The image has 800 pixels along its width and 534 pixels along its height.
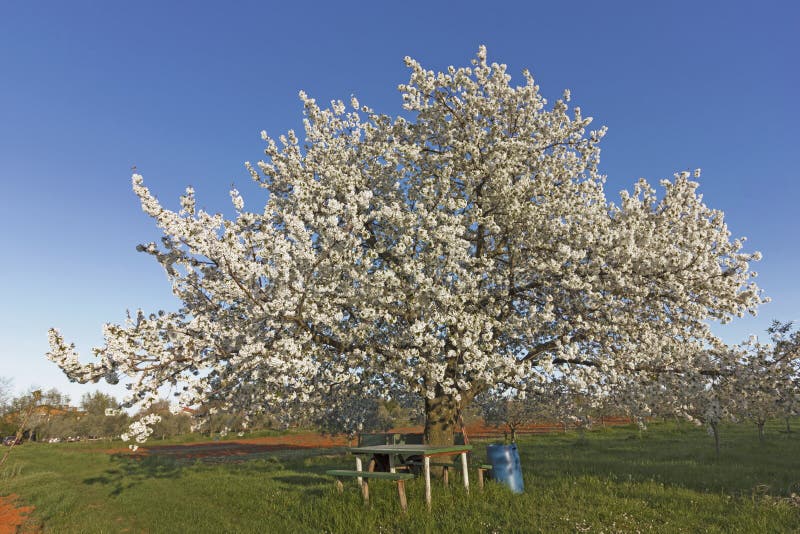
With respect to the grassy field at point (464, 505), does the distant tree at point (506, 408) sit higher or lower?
higher

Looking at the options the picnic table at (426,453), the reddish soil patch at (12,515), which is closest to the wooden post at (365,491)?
the picnic table at (426,453)

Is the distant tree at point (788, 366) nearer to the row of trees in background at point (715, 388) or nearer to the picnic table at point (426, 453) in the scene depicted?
the row of trees in background at point (715, 388)

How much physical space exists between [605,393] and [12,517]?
72.7 feet

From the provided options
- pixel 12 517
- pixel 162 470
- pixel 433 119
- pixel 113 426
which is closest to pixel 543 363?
pixel 433 119

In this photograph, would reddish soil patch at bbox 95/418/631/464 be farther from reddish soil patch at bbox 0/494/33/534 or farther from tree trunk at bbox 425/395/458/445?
tree trunk at bbox 425/395/458/445

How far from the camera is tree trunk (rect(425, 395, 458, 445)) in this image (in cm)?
1612

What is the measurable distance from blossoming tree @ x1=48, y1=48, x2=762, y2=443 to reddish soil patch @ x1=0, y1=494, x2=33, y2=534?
9.26 meters

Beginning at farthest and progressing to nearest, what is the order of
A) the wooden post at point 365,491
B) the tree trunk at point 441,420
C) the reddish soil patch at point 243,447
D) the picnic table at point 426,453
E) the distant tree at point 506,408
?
the reddish soil patch at point 243,447, the distant tree at point 506,408, the tree trunk at point 441,420, the wooden post at point 365,491, the picnic table at point 426,453

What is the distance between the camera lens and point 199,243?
36.5ft

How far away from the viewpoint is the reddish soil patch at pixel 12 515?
1662 centimetres

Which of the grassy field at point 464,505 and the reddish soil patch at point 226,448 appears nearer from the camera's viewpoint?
the grassy field at point 464,505

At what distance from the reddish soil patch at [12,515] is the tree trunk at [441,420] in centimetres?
1385

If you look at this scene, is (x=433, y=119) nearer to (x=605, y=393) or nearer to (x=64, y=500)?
(x=605, y=393)

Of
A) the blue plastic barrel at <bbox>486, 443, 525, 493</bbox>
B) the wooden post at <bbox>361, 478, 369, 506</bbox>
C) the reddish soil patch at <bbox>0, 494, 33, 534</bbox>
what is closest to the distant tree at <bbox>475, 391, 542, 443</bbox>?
the blue plastic barrel at <bbox>486, 443, 525, 493</bbox>
